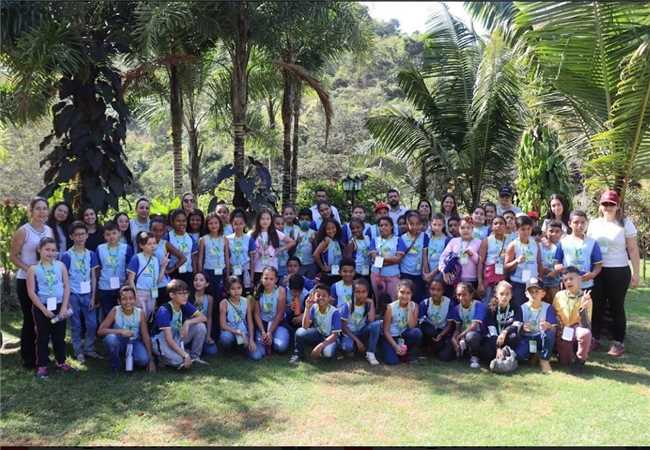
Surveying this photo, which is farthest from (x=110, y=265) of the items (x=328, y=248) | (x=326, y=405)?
(x=326, y=405)

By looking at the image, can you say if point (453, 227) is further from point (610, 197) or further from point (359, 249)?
point (610, 197)

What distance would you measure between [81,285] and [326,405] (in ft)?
8.47

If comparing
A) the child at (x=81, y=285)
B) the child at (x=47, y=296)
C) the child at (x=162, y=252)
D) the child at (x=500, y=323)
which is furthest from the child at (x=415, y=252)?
the child at (x=47, y=296)

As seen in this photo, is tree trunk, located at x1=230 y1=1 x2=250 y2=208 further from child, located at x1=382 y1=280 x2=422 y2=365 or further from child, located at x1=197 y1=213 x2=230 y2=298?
child, located at x1=382 y1=280 x2=422 y2=365

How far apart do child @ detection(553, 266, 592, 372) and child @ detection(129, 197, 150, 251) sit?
434cm

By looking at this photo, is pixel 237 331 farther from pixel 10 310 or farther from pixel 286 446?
pixel 10 310

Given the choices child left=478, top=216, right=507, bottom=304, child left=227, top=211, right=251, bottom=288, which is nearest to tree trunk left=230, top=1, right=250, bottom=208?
child left=227, top=211, right=251, bottom=288

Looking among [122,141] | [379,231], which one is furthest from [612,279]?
[122,141]

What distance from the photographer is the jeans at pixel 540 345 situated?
5418 millimetres

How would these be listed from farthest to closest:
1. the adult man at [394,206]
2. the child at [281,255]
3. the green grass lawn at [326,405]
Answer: the adult man at [394,206]
the child at [281,255]
the green grass lawn at [326,405]

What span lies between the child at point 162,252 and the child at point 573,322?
3835 millimetres

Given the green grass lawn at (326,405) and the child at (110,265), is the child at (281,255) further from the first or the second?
the child at (110,265)

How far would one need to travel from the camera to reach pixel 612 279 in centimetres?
593

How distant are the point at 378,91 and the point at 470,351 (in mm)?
25941
